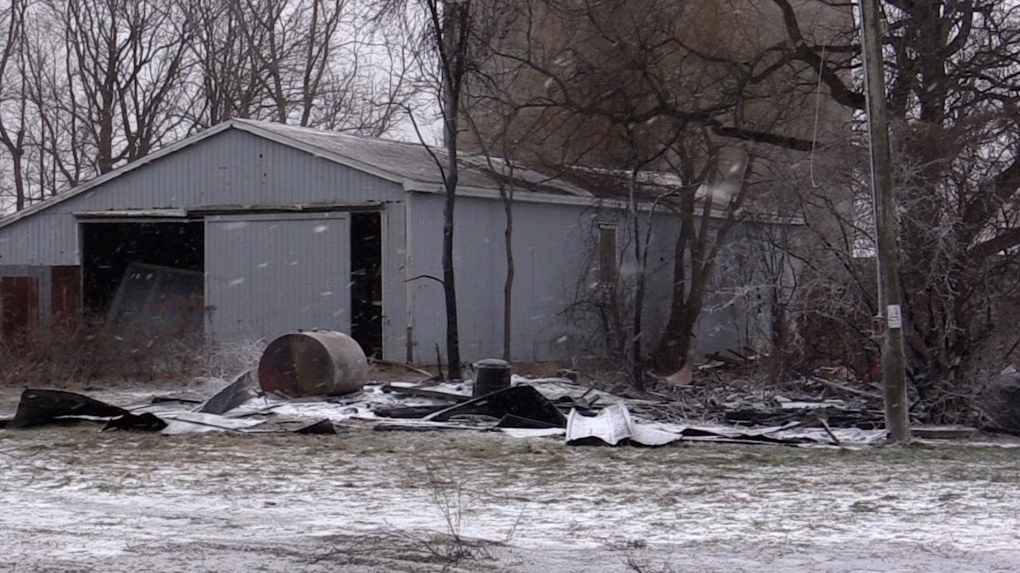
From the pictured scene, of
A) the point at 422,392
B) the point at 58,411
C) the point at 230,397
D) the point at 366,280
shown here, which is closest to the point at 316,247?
the point at 366,280

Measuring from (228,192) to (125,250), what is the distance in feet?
14.3

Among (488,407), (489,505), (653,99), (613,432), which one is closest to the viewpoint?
(489,505)

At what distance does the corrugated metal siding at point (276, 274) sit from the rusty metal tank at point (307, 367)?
564 centimetres

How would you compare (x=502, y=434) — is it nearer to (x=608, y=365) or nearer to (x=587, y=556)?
(x=587, y=556)

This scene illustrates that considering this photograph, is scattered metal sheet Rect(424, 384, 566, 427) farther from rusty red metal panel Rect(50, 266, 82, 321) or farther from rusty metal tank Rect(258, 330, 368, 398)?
rusty red metal panel Rect(50, 266, 82, 321)

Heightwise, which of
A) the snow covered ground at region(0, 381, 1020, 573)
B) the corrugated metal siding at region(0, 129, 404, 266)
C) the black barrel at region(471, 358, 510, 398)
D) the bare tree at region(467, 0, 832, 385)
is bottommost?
the snow covered ground at region(0, 381, 1020, 573)

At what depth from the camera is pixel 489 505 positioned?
9.78 m

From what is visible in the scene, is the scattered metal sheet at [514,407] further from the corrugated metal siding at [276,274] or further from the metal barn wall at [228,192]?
the corrugated metal siding at [276,274]

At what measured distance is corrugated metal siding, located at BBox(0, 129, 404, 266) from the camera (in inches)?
941

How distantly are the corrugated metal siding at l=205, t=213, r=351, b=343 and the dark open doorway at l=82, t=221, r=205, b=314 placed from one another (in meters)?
2.23

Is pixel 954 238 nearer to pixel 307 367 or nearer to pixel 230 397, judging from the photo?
pixel 307 367

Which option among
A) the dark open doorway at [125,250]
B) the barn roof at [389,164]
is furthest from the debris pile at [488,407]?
the dark open doorway at [125,250]

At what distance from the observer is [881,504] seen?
385 inches

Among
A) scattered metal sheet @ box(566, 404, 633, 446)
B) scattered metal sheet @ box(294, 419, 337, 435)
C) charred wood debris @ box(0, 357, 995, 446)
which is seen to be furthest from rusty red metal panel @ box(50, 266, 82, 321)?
scattered metal sheet @ box(566, 404, 633, 446)
